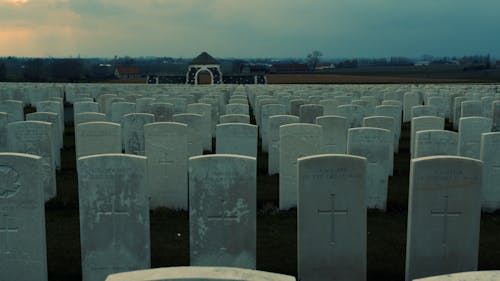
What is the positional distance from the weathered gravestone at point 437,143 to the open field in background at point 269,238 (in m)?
1.01

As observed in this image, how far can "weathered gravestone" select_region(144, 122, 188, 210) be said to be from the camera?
8625 millimetres

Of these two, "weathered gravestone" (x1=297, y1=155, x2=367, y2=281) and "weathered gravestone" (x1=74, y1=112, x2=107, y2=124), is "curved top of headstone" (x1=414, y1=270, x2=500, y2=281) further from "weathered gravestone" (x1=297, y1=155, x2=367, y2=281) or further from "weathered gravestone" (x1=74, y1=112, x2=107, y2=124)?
"weathered gravestone" (x1=74, y1=112, x2=107, y2=124)

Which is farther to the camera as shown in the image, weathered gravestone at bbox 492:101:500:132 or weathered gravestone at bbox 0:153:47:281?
weathered gravestone at bbox 492:101:500:132

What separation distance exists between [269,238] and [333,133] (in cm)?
361

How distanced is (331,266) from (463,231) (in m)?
1.48

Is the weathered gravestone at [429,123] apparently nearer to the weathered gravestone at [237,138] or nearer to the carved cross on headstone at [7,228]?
the weathered gravestone at [237,138]

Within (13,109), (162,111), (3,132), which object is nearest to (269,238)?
(3,132)

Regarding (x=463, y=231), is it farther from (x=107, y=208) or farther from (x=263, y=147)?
(x=263, y=147)

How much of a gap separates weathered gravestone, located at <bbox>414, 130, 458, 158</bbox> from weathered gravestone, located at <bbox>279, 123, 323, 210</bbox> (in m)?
1.60

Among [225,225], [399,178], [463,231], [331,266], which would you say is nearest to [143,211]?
[225,225]

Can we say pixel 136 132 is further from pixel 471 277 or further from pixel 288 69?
pixel 288 69

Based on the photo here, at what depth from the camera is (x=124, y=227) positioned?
5996 millimetres

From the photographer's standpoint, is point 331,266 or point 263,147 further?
point 263,147

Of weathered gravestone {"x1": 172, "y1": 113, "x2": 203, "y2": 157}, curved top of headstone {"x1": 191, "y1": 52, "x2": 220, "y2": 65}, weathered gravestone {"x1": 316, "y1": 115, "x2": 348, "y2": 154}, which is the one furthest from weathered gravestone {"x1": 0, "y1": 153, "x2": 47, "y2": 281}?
curved top of headstone {"x1": 191, "y1": 52, "x2": 220, "y2": 65}
